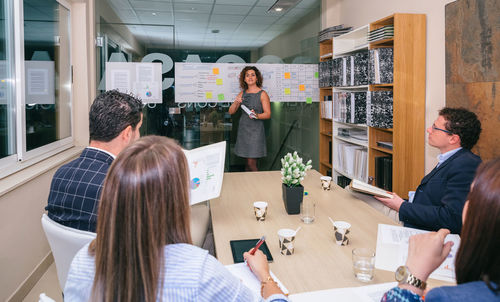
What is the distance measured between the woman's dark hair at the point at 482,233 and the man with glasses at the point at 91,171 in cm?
126

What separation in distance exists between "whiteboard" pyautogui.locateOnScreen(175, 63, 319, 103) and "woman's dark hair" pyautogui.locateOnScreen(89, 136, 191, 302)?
3.87 m

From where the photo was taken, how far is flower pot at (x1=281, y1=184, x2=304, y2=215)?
1951 millimetres

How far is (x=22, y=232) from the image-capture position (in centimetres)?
250

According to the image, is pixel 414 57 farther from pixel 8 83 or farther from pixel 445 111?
pixel 8 83

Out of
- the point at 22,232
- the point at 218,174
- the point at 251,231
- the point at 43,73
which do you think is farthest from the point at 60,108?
the point at 251,231

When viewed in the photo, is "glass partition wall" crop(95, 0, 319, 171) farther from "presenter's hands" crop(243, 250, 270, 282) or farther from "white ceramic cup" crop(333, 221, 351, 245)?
"presenter's hands" crop(243, 250, 270, 282)

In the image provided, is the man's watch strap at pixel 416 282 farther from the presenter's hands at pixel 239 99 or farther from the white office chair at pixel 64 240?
the presenter's hands at pixel 239 99

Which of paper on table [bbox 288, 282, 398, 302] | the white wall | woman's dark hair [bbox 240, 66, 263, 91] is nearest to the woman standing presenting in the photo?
woman's dark hair [bbox 240, 66, 263, 91]

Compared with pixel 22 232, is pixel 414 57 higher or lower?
higher

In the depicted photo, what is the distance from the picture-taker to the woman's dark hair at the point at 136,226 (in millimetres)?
798

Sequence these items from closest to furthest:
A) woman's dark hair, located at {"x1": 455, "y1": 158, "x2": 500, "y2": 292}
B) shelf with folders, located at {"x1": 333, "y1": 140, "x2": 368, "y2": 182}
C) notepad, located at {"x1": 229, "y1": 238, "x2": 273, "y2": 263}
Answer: woman's dark hair, located at {"x1": 455, "y1": 158, "x2": 500, "y2": 292} → notepad, located at {"x1": 229, "y1": 238, "x2": 273, "y2": 263} → shelf with folders, located at {"x1": 333, "y1": 140, "x2": 368, "y2": 182}

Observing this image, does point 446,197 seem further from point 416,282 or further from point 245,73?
point 245,73

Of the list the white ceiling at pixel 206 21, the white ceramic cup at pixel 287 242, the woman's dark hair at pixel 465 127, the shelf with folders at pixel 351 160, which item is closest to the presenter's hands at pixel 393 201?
the woman's dark hair at pixel 465 127

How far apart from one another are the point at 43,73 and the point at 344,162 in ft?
10.4
